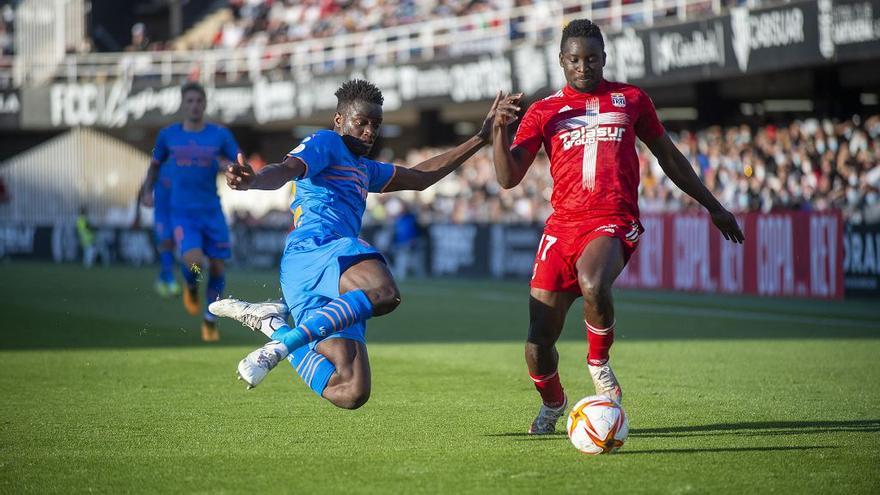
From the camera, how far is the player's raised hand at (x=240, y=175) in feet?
21.7

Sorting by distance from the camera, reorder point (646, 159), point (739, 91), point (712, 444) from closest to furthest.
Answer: point (712, 444)
point (646, 159)
point (739, 91)

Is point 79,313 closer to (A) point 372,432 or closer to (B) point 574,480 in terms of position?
(A) point 372,432

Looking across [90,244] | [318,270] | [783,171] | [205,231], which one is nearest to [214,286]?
[205,231]

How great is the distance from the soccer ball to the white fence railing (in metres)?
20.5

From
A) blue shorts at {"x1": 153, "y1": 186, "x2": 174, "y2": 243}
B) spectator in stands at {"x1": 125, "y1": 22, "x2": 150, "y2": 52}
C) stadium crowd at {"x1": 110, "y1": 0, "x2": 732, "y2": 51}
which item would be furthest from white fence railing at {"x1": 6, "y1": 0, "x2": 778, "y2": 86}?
blue shorts at {"x1": 153, "y1": 186, "x2": 174, "y2": 243}

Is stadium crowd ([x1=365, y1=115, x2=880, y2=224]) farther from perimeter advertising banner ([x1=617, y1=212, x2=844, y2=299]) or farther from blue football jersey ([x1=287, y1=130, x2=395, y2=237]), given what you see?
blue football jersey ([x1=287, y1=130, x2=395, y2=237])

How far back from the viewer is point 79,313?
1808 cm

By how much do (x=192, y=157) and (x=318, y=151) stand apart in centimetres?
700

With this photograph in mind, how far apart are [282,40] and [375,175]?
36.0m

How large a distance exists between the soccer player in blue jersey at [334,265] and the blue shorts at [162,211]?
6894 mm

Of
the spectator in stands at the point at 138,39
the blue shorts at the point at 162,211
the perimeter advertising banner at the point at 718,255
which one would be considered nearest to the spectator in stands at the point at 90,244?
the perimeter advertising banner at the point at 718,255

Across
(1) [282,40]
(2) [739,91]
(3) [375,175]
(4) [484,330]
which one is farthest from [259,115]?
(3) [375,175]

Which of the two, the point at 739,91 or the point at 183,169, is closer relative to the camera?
the point at 183,169

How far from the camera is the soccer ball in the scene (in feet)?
22.1
